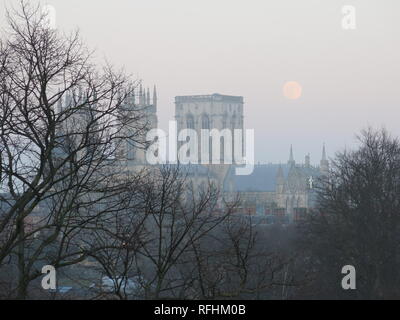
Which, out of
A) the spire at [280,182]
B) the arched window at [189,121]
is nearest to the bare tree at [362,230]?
the spire at [280,182]

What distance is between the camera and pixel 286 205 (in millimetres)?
169000

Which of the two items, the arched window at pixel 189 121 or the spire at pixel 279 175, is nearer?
the spire at pixel 279 175

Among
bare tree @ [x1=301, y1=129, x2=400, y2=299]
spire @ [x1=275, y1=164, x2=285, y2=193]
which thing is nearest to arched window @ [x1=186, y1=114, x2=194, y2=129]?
spire @ [x1=275, y1=164, x2=285, y2=193]

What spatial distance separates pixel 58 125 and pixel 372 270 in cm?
2359

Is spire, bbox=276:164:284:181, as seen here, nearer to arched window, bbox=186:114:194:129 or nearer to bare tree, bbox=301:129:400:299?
arched window, bbox=186:114:194:129

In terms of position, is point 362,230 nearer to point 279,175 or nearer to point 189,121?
point 279,175

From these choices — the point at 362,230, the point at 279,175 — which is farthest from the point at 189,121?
the point at 362,230

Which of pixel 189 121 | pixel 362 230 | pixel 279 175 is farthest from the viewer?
pixel 189 121

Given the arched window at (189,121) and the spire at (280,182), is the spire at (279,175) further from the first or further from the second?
the arched window at (189,121)

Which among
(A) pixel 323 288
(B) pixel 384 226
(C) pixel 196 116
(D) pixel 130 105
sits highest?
(C) pixel 196 116

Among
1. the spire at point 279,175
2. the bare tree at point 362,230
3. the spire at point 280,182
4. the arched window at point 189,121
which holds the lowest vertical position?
the bare tree at point 362,230

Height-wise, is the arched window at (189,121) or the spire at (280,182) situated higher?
the arched window at (189,121)
